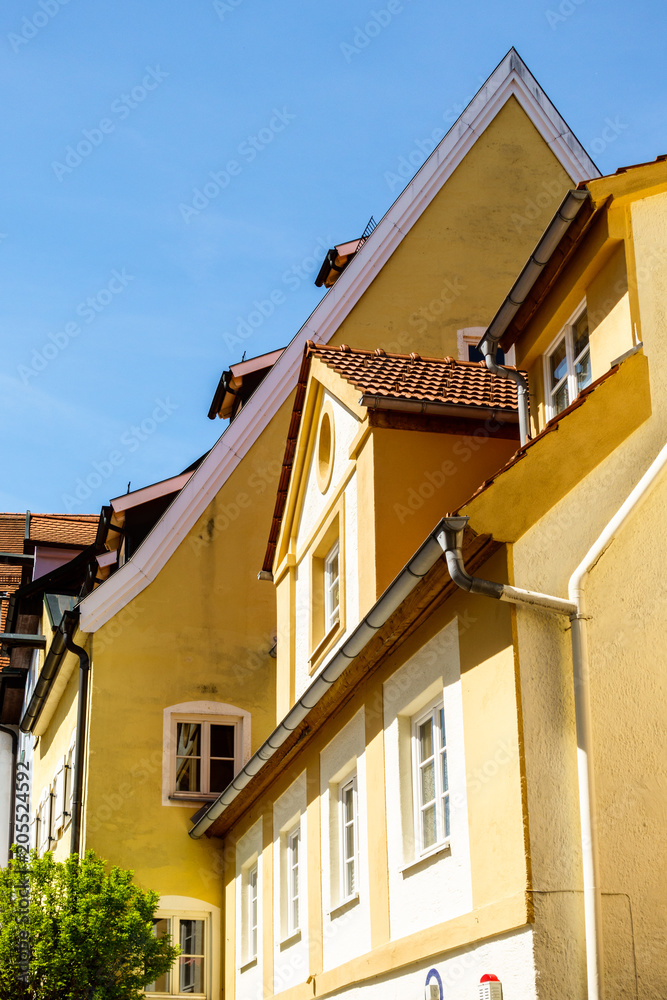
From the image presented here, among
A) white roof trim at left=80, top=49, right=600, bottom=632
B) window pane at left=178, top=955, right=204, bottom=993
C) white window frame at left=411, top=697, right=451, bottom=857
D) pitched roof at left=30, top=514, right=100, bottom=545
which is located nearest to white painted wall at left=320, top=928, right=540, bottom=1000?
white window frame at left=411, top=697, right=451, bottom=857

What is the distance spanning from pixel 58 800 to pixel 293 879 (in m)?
6.96

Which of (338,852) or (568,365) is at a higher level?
(568,365)

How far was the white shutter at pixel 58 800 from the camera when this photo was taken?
20316 mm

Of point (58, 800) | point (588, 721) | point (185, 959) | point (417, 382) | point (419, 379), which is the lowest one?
point (185, 959)

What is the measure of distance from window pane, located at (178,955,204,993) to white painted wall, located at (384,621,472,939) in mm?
7682

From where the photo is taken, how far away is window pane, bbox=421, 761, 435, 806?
36.4ft

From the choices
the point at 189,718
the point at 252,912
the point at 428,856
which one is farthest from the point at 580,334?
the point at 189,718

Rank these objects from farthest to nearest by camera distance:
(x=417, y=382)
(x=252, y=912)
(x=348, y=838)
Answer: (x=252, y=912) < (x=417, y=382) < (x=348, y=838)

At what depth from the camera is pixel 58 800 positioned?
68.5 feet

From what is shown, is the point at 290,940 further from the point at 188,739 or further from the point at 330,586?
the point at 188,739

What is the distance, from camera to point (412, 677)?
1146 cm

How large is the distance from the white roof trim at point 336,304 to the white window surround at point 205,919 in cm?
411

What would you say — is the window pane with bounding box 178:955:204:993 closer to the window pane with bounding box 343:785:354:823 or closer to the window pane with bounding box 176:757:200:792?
the window pane with bounding box 176:757:200:792

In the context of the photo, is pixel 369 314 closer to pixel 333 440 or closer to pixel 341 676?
pixel 333 440
